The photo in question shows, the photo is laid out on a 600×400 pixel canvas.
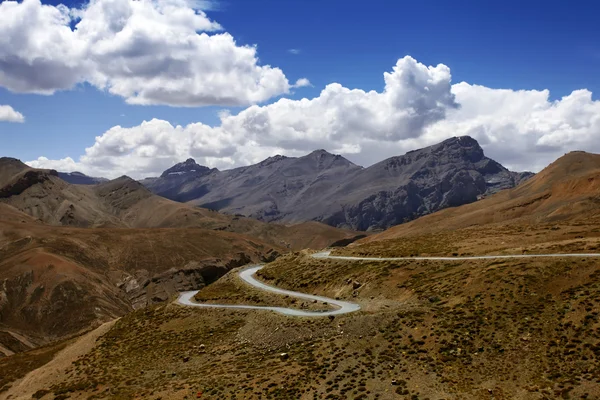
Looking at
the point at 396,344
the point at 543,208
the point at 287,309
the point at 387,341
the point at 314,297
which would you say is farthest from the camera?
the point at 543,208

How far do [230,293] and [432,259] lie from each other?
28.4 m

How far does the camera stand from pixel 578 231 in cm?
6625

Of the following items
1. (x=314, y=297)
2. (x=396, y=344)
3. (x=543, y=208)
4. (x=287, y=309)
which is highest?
(x=543, y=208)

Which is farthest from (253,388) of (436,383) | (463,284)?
(463,284)

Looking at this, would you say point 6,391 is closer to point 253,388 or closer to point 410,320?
point 253,388

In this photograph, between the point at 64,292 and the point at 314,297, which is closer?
the point at 314,297

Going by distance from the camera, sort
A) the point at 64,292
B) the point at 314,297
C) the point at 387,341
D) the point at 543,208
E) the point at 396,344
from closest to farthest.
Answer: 1. the point at 396,344
2. the point at 387,341
3. the point at 314,297
4. the point at 543,208
5. the point at 64,292

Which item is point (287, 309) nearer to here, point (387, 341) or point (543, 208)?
point (387, 341)

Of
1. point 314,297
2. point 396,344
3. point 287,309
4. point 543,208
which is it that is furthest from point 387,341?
point 543,208

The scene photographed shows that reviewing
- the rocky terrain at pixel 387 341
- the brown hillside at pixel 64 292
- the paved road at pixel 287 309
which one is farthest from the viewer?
the brown hillside at pixel 64 292

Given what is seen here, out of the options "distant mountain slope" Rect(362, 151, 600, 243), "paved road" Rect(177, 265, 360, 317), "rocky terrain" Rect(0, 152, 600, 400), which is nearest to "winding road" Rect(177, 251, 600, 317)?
"paved road" Rect(177, 265, 360, 317)

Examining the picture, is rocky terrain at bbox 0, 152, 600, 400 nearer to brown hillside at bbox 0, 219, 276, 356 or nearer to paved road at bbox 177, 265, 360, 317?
paved road at bbox 177, 265, 360, 317

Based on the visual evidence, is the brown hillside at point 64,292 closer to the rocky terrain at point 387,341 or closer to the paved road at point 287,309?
the paved road at point 287,309

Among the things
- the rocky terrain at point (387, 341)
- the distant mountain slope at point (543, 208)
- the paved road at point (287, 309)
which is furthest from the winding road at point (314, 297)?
the distant mountain slope at point (543, 208)
